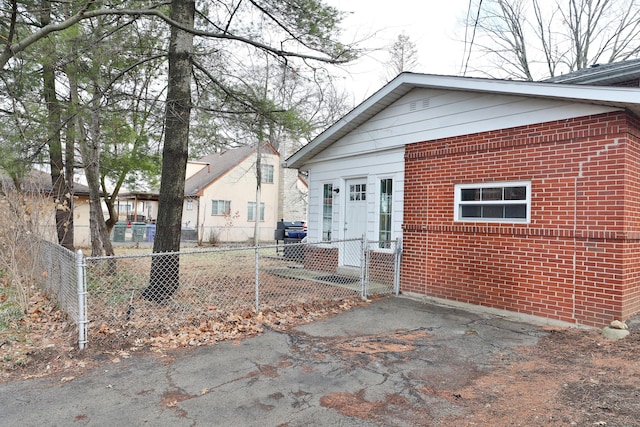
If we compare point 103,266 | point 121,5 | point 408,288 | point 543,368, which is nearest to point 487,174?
point 408,288

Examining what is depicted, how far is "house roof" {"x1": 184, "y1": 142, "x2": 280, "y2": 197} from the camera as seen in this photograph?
26.8 m

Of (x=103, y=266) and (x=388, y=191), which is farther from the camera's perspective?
(x=103, y=266)

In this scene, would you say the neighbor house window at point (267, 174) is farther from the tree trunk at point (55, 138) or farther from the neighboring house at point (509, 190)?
the neighboring house at point (509, 190)

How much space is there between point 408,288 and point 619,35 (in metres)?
19.2

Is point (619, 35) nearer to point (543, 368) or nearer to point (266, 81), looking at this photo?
point (266, 81)

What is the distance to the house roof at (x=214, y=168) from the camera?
87.9 ft

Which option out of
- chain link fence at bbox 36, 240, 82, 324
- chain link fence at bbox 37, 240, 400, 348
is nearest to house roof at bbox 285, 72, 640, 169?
A: chain link fence at bbox 37, 240, 400, 348

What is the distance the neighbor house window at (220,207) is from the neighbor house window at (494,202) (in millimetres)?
21919

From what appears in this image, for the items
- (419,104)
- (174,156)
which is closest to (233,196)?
(174,156)

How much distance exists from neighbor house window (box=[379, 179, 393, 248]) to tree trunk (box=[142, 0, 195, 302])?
4041 millimetres

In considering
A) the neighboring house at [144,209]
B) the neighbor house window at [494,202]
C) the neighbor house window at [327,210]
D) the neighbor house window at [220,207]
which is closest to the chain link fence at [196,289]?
the neighbor house window at [327,210]

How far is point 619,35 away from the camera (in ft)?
61.9

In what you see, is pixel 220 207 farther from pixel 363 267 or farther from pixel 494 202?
pixel 494 202

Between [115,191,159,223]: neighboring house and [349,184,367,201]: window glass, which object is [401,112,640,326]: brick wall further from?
[115,191,159,223]: neighboring house
